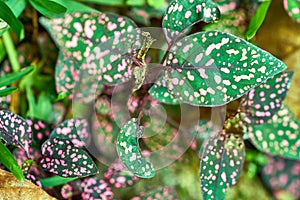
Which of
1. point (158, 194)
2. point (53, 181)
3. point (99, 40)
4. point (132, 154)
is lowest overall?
point (158, 194)

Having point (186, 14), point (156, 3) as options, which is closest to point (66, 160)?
point (186, 14)

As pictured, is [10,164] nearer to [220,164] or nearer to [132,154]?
[132,154]

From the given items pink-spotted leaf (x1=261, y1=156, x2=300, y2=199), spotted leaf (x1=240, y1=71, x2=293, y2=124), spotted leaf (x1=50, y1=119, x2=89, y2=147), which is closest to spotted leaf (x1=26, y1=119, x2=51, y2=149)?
spotted leaf (x1=50, y1=119, x2=89, y2=147)

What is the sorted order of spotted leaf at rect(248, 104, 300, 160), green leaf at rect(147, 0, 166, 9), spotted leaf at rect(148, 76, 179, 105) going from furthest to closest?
green leaf at rect(147, 0, 166, 9) < spotted leaf at rect(248, 104, 300, 160) < spotted leaf at rect(148, 76, 179, 105)

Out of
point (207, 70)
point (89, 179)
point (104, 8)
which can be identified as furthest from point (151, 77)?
point (104, 8)

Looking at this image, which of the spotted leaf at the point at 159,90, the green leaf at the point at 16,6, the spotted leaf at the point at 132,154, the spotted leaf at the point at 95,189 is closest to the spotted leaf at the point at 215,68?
the spotted leaf at the point at 159,90

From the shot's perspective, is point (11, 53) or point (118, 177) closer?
point (118, 177)

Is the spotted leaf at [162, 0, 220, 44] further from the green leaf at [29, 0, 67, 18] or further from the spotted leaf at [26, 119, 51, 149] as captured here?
the spotted leaf at [26, 119, 51, 149]
